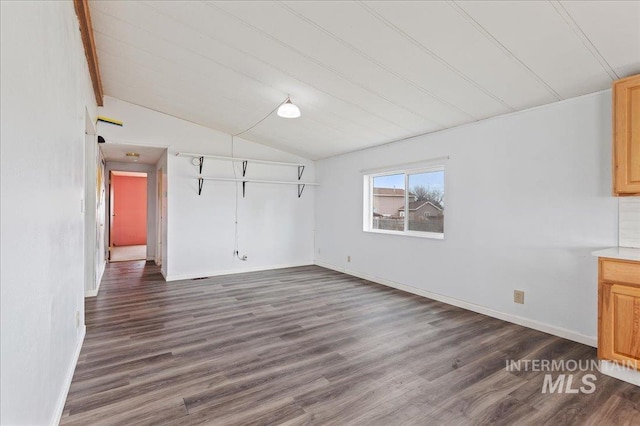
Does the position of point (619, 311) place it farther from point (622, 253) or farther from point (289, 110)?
point (289, 110)

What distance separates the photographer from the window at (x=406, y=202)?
433 cm

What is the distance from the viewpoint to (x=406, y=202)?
4.80m

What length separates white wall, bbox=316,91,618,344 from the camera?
279 cm

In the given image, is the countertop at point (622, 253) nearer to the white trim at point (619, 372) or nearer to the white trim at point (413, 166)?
the white trim at point (619, 372)

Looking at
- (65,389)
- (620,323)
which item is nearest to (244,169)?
(65,389)

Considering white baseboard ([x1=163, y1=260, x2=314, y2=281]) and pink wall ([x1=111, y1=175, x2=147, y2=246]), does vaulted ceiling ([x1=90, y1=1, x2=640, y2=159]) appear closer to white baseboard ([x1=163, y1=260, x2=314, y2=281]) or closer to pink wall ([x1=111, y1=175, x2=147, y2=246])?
white baseboard ([x1=163, y1=260, x2=314, y2=281])

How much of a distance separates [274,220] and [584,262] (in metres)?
4.77

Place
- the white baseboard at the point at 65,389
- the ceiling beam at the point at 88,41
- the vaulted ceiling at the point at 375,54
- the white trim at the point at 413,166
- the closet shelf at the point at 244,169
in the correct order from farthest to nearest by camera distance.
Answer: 1. the closet shelf at the point at 244,169
2. the white trim at the point at 413,166
3. the ceiling beam at the point at 88,41
4. the vaulted ceiling at the point at 375,54
5. the white baseboard at the point at 65,389

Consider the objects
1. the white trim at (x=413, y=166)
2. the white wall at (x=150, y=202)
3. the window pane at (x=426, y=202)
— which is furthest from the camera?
the white wall at (x=150, y=202)

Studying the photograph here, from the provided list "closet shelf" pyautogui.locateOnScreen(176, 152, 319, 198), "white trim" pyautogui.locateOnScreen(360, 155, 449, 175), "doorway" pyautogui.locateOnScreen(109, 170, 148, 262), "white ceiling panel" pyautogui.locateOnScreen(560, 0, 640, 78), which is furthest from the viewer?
"doorway" pyautogui.locateOnScreen(109, 170, 148, 262)

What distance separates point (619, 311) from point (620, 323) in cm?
9

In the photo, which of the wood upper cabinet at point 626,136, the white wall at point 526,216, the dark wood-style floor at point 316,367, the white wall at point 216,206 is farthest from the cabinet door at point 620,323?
the white wall at point 216,206

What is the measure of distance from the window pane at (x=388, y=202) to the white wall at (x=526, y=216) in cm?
42

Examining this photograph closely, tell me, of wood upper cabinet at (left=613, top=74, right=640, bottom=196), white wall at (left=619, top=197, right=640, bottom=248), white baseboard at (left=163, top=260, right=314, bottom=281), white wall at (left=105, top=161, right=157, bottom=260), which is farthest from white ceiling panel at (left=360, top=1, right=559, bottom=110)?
white wall at (left=105, top=161, right=157, bottom=260)
